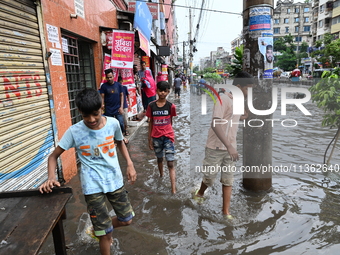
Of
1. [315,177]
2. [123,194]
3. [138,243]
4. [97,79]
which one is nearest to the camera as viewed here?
[123,194]

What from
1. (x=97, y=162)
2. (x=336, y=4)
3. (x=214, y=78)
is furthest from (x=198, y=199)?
(x=336, y=4)

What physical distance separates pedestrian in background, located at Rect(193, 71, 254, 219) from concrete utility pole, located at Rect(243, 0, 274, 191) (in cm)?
31

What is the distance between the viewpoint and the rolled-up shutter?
308 cm

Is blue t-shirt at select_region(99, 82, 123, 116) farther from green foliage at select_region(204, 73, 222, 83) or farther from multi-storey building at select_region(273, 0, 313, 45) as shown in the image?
multi-storey building at select_region(273, 0, 313, 45)

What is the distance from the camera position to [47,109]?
395 cm

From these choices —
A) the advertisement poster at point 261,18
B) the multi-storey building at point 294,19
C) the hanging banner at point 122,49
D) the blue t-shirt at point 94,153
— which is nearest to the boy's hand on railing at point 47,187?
the blue t-shirt at point 94,153

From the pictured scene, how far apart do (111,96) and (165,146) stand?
2371mm

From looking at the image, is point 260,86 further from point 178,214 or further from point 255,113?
point 178,214

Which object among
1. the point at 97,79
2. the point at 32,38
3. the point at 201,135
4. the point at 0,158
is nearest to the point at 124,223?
the point at 0,158

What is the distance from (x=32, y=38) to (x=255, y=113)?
3.24m

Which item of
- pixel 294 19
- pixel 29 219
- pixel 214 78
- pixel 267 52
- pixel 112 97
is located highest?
pixel 294 19

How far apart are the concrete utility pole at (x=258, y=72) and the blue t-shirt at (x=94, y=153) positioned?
2051mm

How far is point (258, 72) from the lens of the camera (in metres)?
3.46

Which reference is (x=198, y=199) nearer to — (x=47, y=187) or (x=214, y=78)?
(x=47, y=187)
